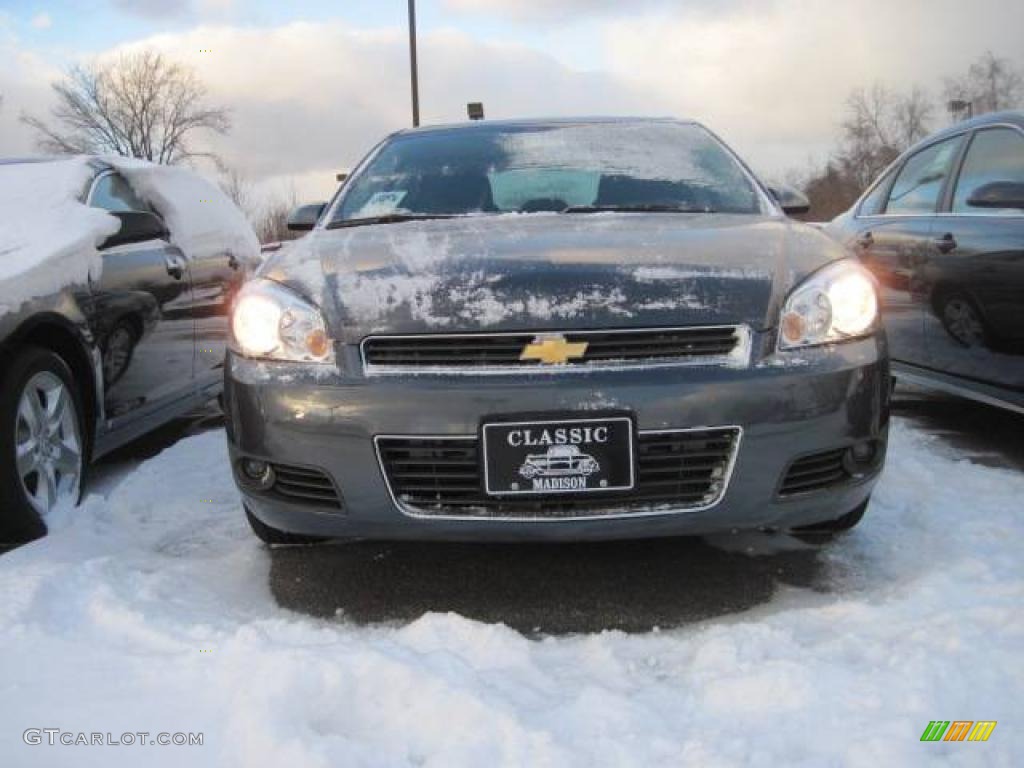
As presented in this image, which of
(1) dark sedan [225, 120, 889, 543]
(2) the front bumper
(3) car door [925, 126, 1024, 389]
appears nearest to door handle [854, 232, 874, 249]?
(3) car door [925, 126, 1024, 389]

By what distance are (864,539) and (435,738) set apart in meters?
1.80

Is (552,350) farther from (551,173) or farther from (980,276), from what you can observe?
(980,276)

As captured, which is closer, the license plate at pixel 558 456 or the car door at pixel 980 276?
the license plate at pixel 558 456

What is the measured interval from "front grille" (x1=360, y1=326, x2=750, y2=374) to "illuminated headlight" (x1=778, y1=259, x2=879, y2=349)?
16cm

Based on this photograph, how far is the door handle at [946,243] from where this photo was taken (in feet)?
13.8

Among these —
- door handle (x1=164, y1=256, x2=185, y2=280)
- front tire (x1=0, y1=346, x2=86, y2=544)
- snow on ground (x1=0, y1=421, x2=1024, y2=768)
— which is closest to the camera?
snow on ground (x1=0, y1=421, x2=1024, y2=768)

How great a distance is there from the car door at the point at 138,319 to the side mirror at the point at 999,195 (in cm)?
352

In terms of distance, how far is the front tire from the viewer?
9.99 ft

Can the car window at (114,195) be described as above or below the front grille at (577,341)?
above

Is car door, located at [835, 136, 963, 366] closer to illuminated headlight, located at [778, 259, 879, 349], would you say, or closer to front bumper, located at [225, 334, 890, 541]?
illuminated headlight, located at [778, 259, 879, 349]

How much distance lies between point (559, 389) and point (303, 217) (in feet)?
6.85

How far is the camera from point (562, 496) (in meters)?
2.44

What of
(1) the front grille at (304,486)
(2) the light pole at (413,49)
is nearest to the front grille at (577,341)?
(1) the front grille at (304,486)
